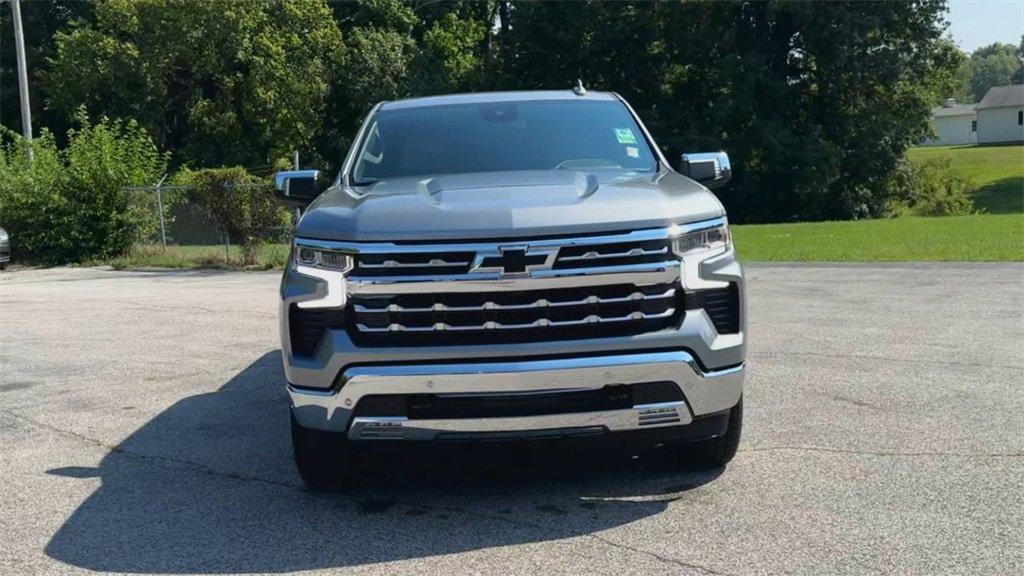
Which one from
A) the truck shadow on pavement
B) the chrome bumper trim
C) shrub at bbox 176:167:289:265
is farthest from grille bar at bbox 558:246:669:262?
shrub at bbox 176:167:289:265

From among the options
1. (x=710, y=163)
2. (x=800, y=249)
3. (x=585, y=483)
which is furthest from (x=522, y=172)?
(x=800, y=249)

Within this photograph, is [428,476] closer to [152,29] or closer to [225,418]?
[225,418]

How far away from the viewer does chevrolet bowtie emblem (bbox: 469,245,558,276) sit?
4.58m

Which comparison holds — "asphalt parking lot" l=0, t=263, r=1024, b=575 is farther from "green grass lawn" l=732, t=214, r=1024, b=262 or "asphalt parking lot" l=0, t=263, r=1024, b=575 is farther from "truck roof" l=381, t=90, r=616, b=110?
"green grass lawn" l=732, t=214, r=1024, b=262

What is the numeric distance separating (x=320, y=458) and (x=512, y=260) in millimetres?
1379

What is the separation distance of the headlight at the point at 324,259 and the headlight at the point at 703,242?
1.40 metres

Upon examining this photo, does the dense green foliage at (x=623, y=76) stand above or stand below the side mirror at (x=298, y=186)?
above

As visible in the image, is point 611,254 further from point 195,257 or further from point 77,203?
point 77,203

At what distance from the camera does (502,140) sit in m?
6.32

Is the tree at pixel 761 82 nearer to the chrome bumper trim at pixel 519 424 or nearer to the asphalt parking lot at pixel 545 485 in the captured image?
the asphalt parking lot at pixel 545 485

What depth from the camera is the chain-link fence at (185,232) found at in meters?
20.1

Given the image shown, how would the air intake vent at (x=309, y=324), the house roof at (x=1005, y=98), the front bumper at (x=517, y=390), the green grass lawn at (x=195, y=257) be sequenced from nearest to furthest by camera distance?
1. the front bumper at (x=517, y=390)
2. the air intake vent at (x=309, y=324)
3. the green grass lawn at (x=195, y=257)
4. the house roof at (x=1005, y=98)

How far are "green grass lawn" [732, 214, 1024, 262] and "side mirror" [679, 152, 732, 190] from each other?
38.0 ft

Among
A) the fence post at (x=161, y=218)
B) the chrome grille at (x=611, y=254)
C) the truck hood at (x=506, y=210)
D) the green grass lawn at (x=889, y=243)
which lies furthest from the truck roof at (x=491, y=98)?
the fence post at (x=161, y=218)
